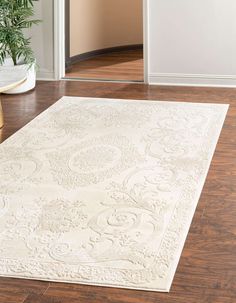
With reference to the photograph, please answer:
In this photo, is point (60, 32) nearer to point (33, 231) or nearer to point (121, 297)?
point (33, 231)

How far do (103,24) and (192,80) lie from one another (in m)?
1.96

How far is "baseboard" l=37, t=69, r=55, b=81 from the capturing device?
6.30 m

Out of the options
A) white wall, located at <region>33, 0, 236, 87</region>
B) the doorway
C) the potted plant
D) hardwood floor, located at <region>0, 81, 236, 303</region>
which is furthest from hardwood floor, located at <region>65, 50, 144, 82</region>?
hardwood floor, located at <region>0, 81, 236, 303</region>

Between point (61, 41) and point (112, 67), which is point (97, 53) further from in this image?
point (61, 41)

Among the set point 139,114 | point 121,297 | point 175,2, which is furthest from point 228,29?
point 121,297

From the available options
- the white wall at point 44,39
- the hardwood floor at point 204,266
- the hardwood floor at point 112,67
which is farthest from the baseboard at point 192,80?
the hardwood floor at point 204,266

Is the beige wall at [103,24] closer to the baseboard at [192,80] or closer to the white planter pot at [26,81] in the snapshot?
the white planter pot at [26,81]

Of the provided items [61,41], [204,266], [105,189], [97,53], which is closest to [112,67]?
[97,53]

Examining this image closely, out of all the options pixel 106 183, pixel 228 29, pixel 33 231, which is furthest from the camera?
pixel 228 29

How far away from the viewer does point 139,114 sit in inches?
201

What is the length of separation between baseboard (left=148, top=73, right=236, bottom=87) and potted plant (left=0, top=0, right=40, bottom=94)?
45.0 inches

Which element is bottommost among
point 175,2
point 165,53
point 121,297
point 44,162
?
point 121,297

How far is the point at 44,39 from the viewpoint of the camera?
6223mm

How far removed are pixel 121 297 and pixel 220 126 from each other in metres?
2.34
